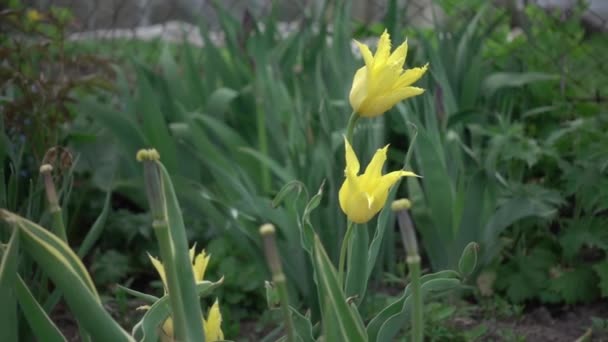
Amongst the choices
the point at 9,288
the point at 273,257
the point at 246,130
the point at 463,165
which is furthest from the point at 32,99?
the point at 273,257

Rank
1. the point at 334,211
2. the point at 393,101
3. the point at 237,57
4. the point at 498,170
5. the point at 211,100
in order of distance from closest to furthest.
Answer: the point at 393,101
the point at 334,211
the point at 498,170
the point at 211,100
the point at 237,57

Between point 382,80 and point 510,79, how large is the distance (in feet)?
5.21

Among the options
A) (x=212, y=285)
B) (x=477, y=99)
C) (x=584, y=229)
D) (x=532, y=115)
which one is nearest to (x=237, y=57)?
(x=477, y=99)

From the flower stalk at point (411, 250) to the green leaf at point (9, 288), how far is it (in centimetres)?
48

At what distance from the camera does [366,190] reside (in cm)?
117

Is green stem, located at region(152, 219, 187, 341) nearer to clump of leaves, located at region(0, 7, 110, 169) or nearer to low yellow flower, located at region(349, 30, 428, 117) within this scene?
low yellow flower, located at region(349, 30, 428, 117)

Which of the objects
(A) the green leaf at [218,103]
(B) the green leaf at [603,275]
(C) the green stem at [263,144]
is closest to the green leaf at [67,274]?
(B) the green leaf at [603,275]

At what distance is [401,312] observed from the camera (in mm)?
1274

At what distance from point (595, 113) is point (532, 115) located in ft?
0.75

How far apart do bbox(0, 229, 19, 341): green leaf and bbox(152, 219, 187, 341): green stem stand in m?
0.19

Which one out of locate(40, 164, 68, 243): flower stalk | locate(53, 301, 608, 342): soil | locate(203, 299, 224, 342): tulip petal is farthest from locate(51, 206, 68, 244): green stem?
locate(53, 301, 608, 342): soil

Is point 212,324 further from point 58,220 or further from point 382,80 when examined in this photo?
point 382,80

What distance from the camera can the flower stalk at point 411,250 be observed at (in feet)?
3.19

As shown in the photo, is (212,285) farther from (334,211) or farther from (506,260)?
(506,260)
